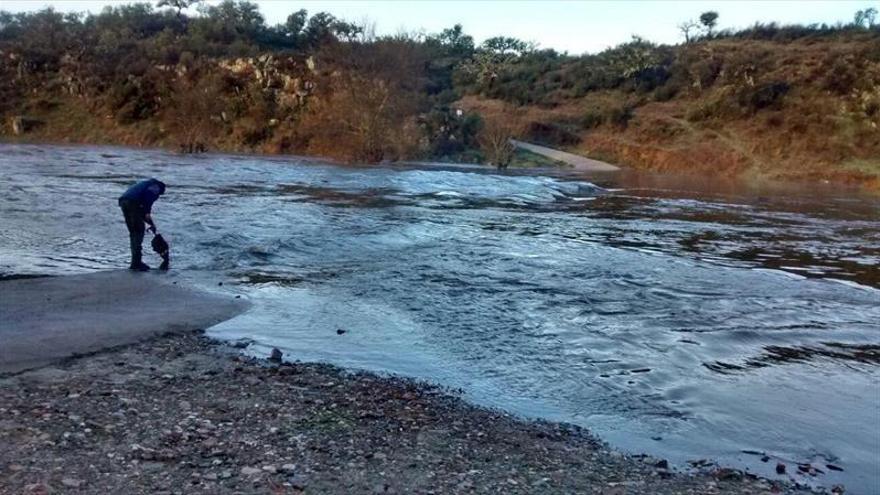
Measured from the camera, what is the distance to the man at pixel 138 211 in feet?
44.0

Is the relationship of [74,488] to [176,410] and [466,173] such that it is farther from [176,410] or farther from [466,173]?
→ [466,173]

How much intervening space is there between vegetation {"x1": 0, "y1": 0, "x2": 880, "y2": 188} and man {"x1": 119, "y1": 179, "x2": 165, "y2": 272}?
2895cm

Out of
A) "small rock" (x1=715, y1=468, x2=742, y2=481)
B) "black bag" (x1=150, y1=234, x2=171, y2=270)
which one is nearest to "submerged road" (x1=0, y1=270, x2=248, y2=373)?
"black bag" (x1=150, y1=234, x2=171, y2=270)

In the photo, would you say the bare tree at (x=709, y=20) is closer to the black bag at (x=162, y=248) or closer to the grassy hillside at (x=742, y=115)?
the grassy hillside at (x=742, y=115)

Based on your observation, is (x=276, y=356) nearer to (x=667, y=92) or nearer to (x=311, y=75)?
(x=311, y=75)

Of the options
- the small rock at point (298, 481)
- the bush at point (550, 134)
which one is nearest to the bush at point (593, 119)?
the bush at point (550, 134)

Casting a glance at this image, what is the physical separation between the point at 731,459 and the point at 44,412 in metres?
5.41

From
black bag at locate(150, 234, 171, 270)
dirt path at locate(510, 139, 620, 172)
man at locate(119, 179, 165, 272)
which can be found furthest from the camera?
dirt path at locate(510, 139, 620, 172)

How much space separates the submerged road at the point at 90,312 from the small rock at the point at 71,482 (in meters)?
2.83

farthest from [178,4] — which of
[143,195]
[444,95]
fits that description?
[143,195]

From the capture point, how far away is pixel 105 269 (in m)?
13.5

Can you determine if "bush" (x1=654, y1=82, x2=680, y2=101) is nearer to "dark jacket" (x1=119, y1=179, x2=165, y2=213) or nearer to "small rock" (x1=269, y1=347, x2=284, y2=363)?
"dark jacket" (x1=119, y1=179, x2=165, y2=213)

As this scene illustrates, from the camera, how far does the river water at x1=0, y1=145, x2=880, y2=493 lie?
823cm

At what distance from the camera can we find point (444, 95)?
66.8 m
